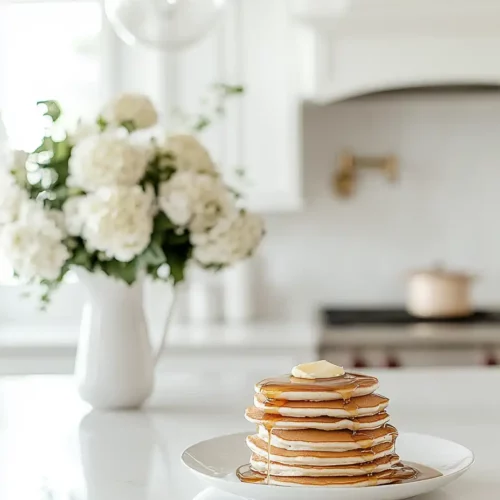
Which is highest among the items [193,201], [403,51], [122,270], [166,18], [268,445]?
[403,51]

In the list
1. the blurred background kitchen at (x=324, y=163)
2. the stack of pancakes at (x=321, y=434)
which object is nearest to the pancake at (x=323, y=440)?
the stack of pancakes at (x=321, y=434)

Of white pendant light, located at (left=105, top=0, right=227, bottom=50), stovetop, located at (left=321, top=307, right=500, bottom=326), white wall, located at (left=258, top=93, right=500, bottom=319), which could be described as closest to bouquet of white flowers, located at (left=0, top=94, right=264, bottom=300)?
white pendant light, located at (left=105, top=0, right=227, bottom=50)

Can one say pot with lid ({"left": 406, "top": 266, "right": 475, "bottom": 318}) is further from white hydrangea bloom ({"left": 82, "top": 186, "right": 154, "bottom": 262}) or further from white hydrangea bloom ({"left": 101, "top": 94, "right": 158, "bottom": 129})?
white hydrangea bloom ({"left": 82, "top": 186, "right": 154, "bottom": 262})

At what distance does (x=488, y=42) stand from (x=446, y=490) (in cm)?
231

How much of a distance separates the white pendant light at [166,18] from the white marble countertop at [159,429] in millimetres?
589

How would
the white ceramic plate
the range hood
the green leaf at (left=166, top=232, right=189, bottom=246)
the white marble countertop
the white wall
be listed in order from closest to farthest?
the white ceramic plate < the white marble countertop < the green leaf at (left=166, top=232, right=189, bottom=246) < the range hood < the white wall

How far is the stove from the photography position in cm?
286

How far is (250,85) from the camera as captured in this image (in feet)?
10.5

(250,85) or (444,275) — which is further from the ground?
(250,85)

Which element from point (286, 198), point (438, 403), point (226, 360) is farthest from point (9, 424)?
point (286, 198)

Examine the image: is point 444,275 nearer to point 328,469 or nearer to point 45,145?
point 45,145

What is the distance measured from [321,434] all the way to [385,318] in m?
2.22

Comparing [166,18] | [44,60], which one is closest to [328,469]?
[166,18]

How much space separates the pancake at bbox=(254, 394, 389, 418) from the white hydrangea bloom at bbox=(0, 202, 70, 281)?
1.87ft
